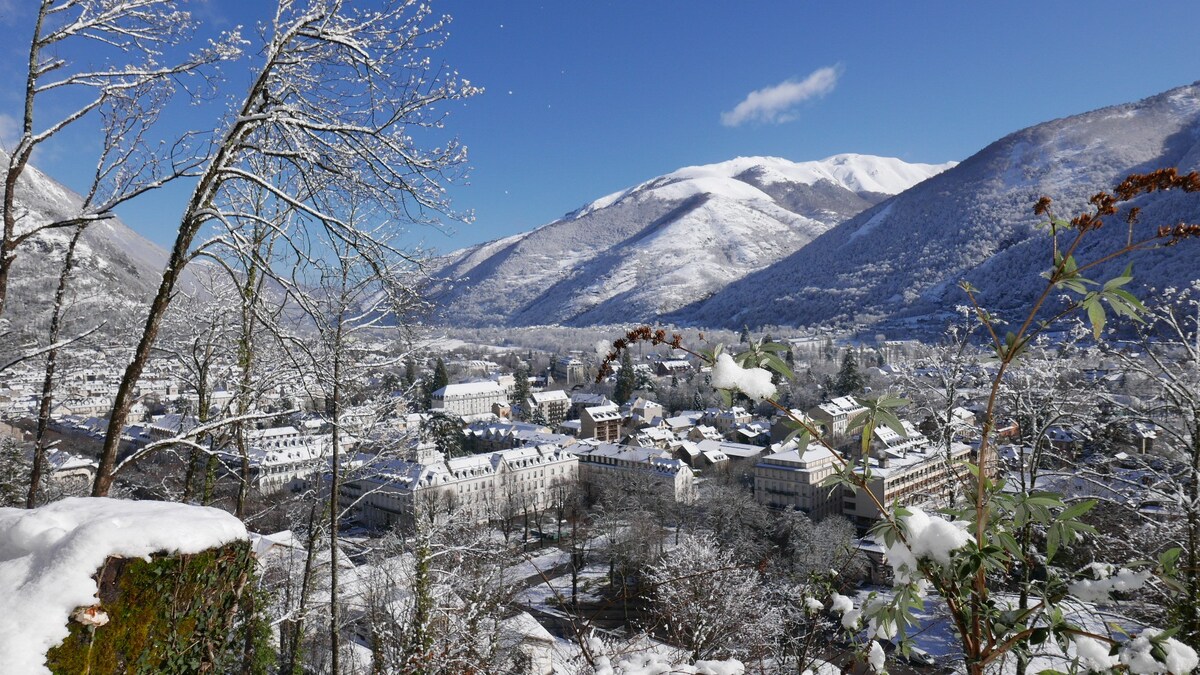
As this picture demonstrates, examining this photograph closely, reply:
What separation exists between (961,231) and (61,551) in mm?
149437

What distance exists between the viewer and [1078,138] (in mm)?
146625

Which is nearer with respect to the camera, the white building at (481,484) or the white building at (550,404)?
the white building at (481,484)

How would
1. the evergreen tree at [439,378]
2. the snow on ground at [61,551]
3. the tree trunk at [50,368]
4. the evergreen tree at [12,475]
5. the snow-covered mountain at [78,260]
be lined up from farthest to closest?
1. the evergreen tree at [439,378]
2. the evergreen tree at [12,475]
3. the tree trunk at [50,368]
4. the snow-covered mountain at [78,260]
5. the snow on ground at [61,551]

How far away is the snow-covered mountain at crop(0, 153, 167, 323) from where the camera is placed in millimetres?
4508

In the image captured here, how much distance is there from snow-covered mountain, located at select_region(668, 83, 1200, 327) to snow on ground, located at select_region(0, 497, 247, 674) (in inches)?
4340

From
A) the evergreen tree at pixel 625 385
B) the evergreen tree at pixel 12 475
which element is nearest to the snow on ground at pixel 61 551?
the evergreen tree at pixel 12 475

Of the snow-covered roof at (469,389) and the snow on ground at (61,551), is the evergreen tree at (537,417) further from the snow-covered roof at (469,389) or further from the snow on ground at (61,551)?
the snow on ground at (61,551)

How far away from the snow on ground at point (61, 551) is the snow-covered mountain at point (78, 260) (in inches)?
118

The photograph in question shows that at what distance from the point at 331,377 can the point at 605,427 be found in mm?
48948

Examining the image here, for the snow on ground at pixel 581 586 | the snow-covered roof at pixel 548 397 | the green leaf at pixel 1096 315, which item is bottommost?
the snow on ground at pixel 581 586

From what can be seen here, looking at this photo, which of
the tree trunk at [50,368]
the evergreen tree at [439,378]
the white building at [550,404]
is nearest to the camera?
the tree trunk at [50,368]

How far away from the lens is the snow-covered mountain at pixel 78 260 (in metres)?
4.51

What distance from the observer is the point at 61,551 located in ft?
5.20

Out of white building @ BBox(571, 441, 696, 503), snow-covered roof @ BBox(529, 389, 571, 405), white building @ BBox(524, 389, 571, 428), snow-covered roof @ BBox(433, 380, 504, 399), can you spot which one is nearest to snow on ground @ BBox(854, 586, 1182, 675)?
white building @ BBox(571, 441, 696, 503)
